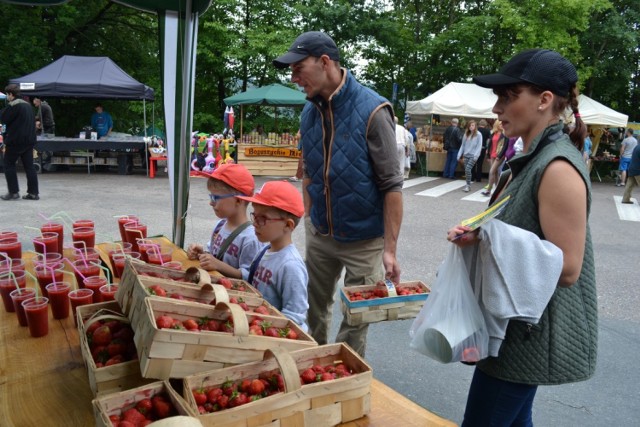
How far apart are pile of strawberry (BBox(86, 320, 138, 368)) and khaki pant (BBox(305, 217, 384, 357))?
55.3 inches

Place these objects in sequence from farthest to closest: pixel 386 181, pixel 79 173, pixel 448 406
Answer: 1. pixel 79 173
2. pixel 448 406
3. pixel 386 181

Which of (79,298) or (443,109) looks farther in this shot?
(443,109)

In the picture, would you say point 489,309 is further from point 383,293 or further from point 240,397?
point 383,293

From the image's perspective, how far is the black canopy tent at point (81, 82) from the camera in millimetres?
12866

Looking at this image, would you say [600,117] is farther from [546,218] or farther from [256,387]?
[256,387]

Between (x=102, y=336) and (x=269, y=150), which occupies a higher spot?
(x=269, y=150)

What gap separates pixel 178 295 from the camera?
6.40ft

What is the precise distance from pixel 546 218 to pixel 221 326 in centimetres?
119

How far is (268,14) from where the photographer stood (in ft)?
70.4

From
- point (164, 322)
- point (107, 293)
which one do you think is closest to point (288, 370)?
point (164, 322)

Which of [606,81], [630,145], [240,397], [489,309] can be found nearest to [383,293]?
[489,309]

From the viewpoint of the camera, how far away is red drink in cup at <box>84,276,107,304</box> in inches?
95.3

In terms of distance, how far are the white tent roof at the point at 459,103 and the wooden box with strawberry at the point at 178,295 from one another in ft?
48.5

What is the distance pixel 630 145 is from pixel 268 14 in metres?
15.2
